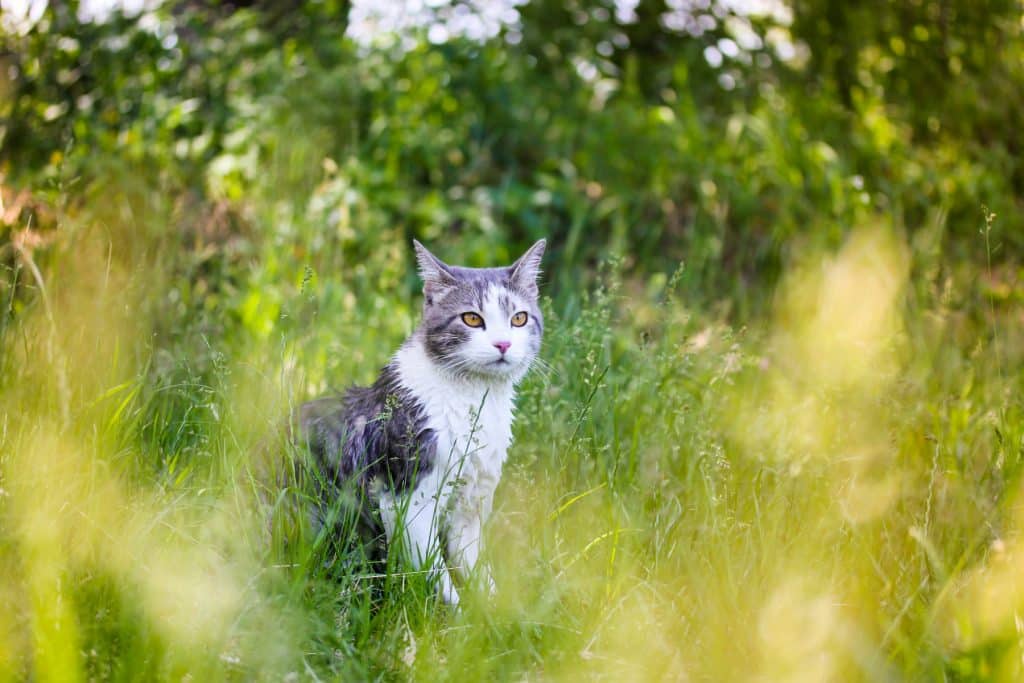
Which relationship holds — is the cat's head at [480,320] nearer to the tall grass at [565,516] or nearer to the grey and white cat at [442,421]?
the grey and white cat at [442,421]

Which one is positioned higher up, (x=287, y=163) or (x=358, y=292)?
(x=287, y=163)

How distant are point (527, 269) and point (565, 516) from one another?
35.1 inches

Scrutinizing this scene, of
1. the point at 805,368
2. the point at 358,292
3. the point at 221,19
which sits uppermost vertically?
the point at 221,19

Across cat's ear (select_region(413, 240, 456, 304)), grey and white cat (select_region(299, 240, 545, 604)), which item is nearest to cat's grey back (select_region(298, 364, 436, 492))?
grey and white cat (select_region(299, 240, 545, 604))

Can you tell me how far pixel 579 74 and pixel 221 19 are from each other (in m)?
2.43

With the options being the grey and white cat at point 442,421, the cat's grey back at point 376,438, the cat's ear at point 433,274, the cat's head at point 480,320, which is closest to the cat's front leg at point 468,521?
the grey and white cat at point 442,421

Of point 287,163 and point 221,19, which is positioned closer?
point 287,163

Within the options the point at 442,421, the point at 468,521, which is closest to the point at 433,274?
the point at 442,421

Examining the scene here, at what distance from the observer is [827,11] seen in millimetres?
6656

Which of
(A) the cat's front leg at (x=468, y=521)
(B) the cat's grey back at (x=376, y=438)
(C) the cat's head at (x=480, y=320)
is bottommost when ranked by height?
(A) the cat's front leg at (x=468, y=521)

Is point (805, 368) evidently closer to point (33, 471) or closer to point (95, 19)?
point (33, 471)

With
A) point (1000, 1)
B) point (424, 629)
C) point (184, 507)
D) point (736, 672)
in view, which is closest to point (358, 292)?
point (184, 507)

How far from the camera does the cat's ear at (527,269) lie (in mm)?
3105

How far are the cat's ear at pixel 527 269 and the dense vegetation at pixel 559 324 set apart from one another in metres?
0.32
